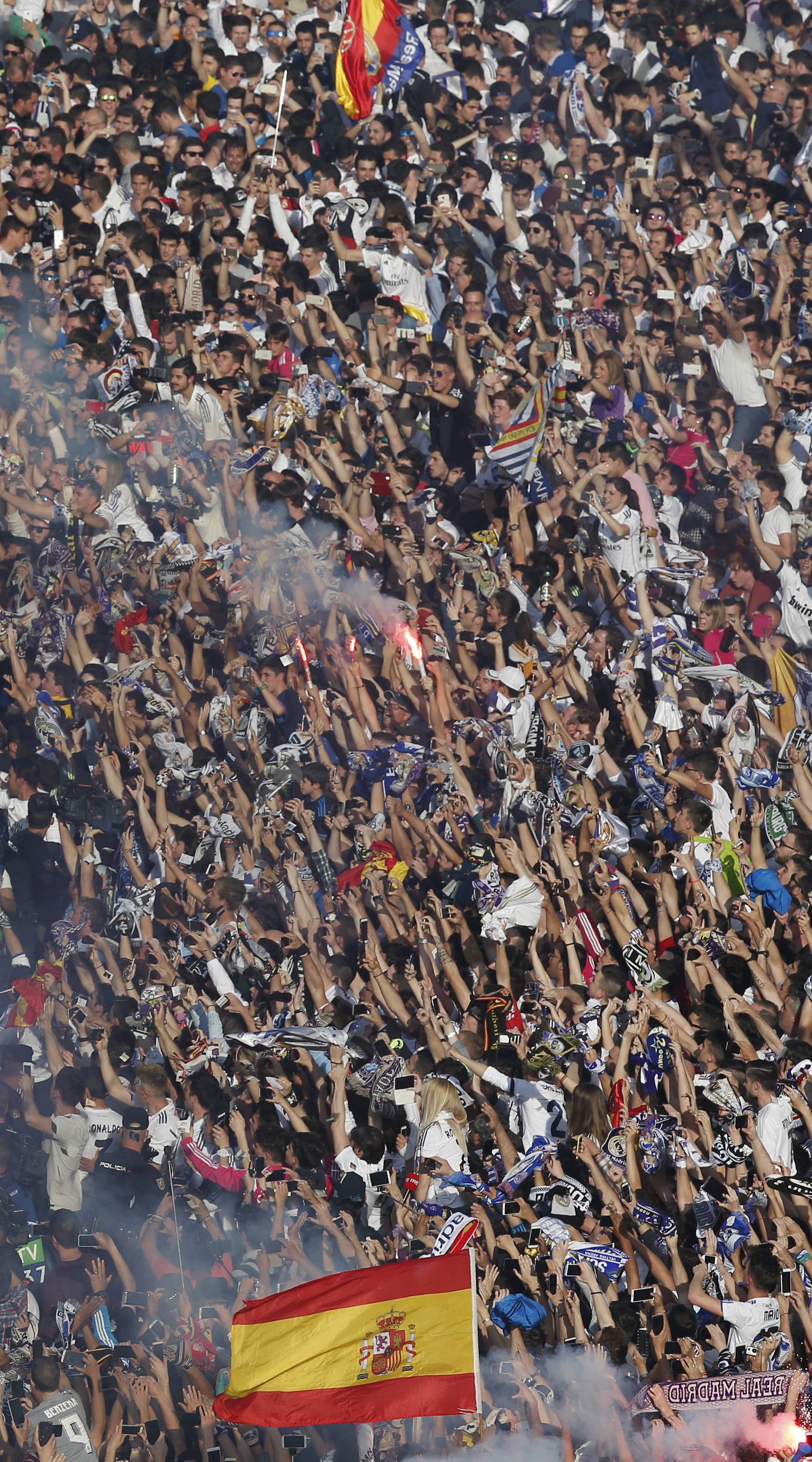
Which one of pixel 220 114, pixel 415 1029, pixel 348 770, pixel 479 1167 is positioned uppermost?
pixel 220 114

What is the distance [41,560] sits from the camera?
14477 millimetres

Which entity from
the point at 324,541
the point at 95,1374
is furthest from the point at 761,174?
the point at 95,1374

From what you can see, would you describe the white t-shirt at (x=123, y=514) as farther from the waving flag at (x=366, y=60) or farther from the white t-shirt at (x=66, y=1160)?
the white t-shirt at (x=66, y=1160)

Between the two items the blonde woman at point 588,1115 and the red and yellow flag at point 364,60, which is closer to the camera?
the blonde woman at point 588,1115

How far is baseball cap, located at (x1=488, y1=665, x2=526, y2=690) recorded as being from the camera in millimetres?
13352

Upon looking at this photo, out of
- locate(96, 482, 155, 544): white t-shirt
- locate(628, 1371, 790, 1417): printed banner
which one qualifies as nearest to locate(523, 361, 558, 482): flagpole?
locate(96, 482, 155, 544): white t-shirt

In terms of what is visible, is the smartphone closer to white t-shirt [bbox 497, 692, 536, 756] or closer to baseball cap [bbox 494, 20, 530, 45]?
white t-shirt [bbox 497, 692, 536, 756]

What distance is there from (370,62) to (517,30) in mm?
1247

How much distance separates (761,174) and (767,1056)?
22.3 feet

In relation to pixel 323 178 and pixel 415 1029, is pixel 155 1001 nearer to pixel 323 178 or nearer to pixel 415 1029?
pixel 415 1029

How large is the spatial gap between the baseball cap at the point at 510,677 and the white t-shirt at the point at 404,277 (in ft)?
9.73

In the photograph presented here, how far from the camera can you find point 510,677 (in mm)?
13398

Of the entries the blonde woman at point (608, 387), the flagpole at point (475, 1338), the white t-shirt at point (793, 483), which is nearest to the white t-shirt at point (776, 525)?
the white t-shirt at point (793, 483)

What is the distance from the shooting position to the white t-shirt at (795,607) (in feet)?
43.9
